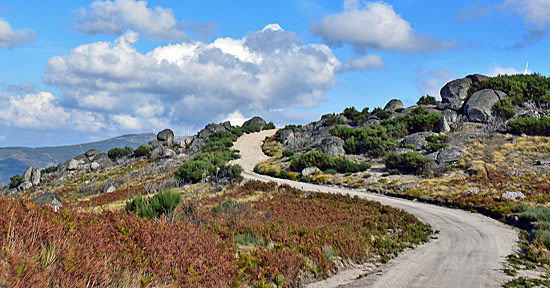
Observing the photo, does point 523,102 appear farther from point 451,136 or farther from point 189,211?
point 189,211

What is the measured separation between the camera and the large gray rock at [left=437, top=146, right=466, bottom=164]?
28.3 meters

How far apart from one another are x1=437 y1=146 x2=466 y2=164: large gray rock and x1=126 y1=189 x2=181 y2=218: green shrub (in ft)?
80.0

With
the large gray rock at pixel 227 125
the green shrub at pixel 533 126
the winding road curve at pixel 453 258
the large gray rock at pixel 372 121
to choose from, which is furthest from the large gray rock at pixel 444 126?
the large gray rock at pixel 227 125

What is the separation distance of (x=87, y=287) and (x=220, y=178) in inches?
1017

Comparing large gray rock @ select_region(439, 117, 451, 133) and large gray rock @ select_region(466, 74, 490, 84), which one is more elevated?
large gray rock @ select_region(466, 74, 490, 84)

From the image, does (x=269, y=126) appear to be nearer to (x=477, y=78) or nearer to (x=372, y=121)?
(x=372, y=121)

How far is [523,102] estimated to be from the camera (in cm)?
4503

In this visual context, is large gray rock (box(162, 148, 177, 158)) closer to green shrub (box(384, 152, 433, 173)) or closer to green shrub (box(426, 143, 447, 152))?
green shrub (box(384, 152, 433, 173))

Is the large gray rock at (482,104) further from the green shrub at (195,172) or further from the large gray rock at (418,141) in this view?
the green shrub at (195,172)

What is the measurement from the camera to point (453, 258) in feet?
33.0

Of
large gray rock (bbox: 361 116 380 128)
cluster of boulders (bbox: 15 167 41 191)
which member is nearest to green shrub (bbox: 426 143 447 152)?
large gray rock (bbox: 361 116 380 128)

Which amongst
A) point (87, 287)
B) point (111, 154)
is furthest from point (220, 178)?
point (111, 154)

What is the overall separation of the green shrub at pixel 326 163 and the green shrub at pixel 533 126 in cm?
1785

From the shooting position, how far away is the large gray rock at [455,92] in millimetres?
51250
